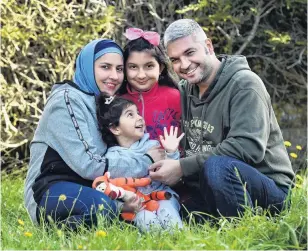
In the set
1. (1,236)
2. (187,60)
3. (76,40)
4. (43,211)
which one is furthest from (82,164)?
(76,40)

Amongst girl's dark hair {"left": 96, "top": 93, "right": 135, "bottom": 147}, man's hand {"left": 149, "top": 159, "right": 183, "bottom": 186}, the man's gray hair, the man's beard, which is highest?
the man's gray hair

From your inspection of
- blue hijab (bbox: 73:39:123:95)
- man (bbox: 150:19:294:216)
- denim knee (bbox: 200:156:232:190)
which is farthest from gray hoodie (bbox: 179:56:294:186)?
blue hijab (bbox: 73:39:123:95)

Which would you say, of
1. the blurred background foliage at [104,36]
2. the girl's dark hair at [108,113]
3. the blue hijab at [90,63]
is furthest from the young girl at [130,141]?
the blurred background foliage at [104,36]

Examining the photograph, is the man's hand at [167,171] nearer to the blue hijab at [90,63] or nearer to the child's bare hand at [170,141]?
the child's bare hand at [170,141]

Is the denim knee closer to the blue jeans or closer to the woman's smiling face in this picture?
the blue jeans

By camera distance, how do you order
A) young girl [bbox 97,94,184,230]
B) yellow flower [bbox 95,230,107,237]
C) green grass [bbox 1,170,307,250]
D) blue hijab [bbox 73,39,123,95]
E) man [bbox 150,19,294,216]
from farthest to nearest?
1. blue hijab [bbox 73,39,123,95]
2. young girl [bbox 97,94,184,230]
3. man [bbox 150,19,294,216]
4. yellow flower [bbox 95,230,107,237]
5. green grass [bbox 1,170,307,250]

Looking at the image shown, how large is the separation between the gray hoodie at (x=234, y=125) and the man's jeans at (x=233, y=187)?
0.11 metres

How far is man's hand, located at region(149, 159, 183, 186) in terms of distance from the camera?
4.14 meters

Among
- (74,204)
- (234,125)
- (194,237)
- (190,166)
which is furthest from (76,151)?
(194,237)

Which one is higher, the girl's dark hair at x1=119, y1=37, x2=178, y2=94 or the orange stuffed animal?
the girl's dark hair at x1=119, y1=37, x2=178, y2=94

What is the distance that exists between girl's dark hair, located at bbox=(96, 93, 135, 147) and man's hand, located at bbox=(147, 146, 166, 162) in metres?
0.24

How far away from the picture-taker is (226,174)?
12.8 feet

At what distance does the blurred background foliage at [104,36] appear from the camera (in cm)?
625

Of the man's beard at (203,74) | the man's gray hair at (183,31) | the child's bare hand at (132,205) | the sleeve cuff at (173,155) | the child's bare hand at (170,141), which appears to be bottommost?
the child's bare hand at (132,205)
